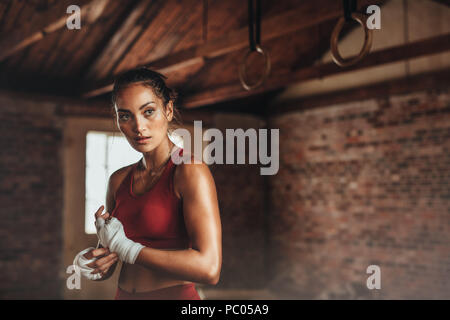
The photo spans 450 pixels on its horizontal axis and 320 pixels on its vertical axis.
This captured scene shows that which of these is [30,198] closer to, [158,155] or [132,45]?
[132,45]

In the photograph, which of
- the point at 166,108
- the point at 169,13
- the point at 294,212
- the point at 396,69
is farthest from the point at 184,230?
the point at 294,212

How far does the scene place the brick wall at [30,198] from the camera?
6125mm

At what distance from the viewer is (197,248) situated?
132cm

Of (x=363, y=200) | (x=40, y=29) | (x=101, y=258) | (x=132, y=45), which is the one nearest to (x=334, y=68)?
(x=363, y=200)

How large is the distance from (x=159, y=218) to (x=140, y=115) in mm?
300

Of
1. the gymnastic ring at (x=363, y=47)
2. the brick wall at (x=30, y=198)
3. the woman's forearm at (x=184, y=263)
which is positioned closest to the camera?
the woman's forearm at (x=184, y=263)

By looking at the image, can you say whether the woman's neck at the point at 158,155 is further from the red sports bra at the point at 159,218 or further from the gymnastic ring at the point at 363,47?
the gymnastic ring at the point at 363,47

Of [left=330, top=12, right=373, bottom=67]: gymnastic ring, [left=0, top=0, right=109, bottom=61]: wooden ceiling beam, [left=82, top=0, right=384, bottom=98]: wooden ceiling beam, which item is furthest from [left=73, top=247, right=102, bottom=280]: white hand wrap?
[left=82, top=0, right=384, bottom=98]: wooden ceiling beam

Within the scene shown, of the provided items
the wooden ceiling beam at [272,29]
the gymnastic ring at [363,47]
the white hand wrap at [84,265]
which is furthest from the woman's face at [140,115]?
the wooden ceiling beam at [272,29]

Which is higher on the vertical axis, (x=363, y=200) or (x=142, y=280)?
(x=363, y=200)

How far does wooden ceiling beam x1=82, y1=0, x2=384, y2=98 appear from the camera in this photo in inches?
150

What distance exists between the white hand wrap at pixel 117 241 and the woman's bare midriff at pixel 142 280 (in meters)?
0.12

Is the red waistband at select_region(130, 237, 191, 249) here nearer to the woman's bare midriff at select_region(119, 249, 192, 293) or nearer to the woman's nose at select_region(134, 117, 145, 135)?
the woman's bare midriff at select_region(119, 249, 192, 293)
